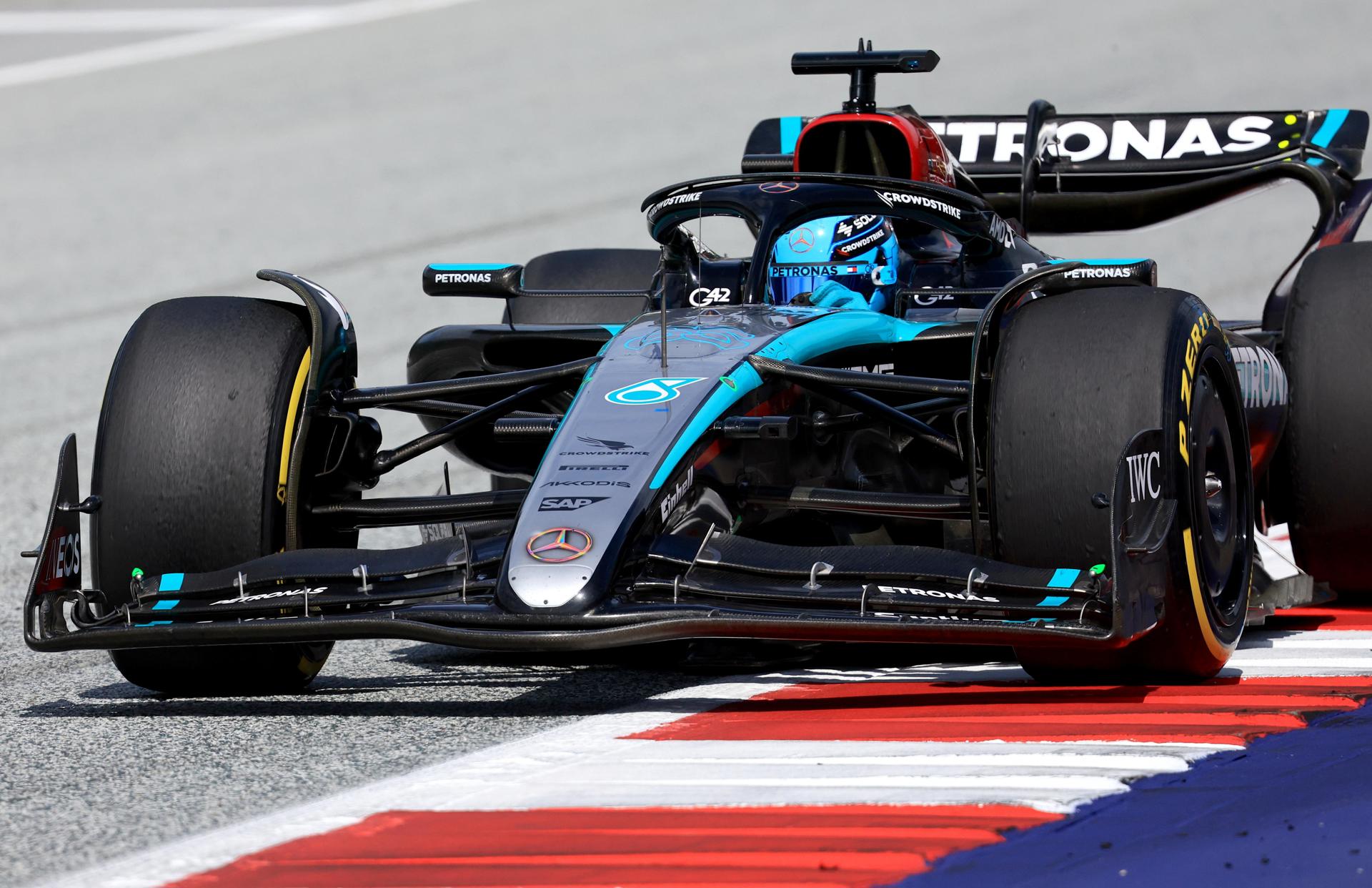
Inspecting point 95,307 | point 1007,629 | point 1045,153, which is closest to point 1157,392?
point 1007,629

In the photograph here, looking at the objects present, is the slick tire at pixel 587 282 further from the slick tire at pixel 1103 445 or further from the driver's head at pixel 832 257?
the slick tire at pixel 1103 445

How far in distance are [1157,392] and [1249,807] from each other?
1.19 metres

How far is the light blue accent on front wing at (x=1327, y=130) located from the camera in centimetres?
796

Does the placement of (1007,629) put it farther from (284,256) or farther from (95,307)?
(284,256)

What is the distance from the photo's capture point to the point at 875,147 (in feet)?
22.5

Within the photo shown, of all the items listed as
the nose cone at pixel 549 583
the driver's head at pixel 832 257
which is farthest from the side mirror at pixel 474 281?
the nose cone at pixel 549 583

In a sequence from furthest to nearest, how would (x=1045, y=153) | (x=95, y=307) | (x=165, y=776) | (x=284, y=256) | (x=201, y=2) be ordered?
(x=201, y=2) < (x=284, y=256) < (x=95, y=307) < (x=1045, y=153) < (x=165, y=776)

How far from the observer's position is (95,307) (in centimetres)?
1434

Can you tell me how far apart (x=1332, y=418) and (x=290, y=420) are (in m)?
3.11

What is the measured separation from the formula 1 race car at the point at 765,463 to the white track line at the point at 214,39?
1762 centimetres

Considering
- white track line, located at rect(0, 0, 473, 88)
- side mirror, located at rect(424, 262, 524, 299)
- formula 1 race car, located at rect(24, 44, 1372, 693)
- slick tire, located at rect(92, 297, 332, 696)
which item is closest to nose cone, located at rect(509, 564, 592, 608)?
formula 1 race car, located at rect(24, 44, 1372, 693)

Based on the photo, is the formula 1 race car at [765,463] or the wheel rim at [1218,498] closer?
the formula 1 race car at [765,463]

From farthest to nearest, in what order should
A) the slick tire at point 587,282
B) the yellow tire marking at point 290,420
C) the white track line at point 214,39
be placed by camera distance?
the white track line at point 214,39 → the slick tire at point 587,282 → the yellow tire marking at point 290,420

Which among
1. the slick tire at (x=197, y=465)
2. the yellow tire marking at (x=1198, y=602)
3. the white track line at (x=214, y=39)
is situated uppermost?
the white track line at (x=214, y=39)
